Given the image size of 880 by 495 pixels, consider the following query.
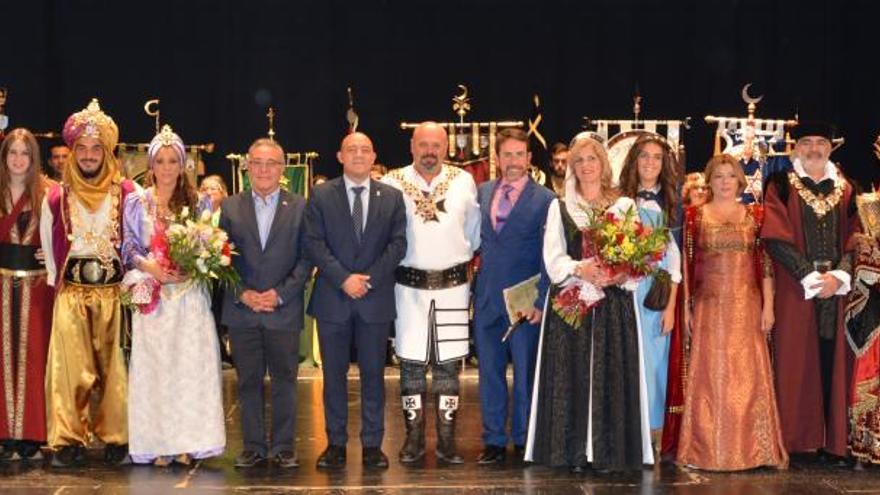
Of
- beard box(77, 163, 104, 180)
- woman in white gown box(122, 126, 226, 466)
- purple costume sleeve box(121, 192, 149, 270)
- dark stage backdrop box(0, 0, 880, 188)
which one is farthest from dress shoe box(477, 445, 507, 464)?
dark stage backdrop box(0, 0, 880, 188)

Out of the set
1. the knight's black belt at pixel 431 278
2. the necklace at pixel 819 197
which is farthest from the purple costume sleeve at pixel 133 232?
the necklace at pixel 819 197

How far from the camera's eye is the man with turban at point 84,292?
5703 millimetres

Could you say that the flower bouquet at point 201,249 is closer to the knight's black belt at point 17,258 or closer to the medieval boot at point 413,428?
the knight's black belt at point 17,258

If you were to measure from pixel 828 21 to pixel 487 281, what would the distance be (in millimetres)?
6289

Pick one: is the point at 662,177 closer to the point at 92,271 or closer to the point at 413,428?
the point at 413,428

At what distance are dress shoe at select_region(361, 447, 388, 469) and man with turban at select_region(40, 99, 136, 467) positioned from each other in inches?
44.9

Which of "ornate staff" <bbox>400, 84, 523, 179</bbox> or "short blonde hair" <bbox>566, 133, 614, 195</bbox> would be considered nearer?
"short blonde hair" <bbox>566, 133, 614, 195</bbox>

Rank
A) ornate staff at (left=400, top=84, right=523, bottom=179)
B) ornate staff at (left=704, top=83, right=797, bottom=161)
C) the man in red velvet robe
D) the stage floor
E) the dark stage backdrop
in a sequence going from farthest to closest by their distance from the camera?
the dark stage backdrop, ornate staff at (left=400, top=84, right=523, bottom=179), ornate staff at (left=704, top=83, right=797, bottom=161), the man in red velvet robe, the stage floor

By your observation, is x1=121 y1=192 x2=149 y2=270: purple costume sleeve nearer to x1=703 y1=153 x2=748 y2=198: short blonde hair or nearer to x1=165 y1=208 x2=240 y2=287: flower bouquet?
x1=165 y1=208 x2=240 y2=287: flower bouquet

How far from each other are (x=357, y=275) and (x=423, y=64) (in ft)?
18.3

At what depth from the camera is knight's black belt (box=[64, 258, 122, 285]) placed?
225 inches

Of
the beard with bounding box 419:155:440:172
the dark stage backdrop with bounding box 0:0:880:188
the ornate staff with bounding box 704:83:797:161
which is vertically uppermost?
the dark stage backdrop with bounding box 0:0:880:188

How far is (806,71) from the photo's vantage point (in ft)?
35.7

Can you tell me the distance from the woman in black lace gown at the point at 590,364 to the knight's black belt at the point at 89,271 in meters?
2.03
